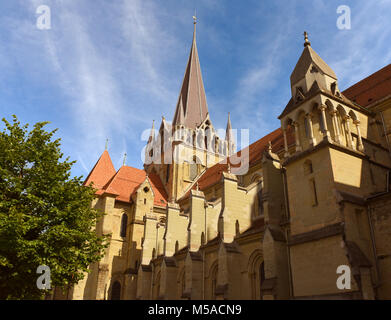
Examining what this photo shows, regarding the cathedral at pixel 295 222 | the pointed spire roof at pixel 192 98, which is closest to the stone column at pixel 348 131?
the cathedral at pixel 295 222

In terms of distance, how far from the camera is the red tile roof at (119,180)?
29987mm

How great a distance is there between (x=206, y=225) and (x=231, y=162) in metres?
10.0

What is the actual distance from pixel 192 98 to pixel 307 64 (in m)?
30.9

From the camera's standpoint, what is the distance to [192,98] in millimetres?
44625

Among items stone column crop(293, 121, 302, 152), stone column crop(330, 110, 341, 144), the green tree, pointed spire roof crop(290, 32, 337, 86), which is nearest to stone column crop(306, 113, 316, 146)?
stone column crop(293, 121, 302, 152)

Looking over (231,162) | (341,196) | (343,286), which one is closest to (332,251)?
(343,286)

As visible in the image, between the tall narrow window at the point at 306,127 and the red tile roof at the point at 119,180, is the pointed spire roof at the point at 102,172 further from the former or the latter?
the tall narrow window at the point at 306,127

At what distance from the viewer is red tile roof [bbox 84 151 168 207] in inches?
1181

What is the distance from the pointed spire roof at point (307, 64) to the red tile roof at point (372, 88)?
3838mm

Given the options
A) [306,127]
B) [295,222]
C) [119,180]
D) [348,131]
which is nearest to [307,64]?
[306,127]

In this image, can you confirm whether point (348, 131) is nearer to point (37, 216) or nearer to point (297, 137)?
point (297, 137)

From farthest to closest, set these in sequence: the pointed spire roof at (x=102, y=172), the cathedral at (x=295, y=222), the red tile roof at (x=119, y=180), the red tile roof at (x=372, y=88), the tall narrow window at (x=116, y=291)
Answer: the pointed spire roof at (x=102, y=172), the red tile roof at (x=119, y=180), the tall narrow window at (x=116, y=291), the red tile roof at (x=372, y=88), the cathedral at (x=295, y=222)

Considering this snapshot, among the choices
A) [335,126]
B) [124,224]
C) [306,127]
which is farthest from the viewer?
[124,224]

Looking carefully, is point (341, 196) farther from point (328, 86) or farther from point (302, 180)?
point (328, 86)
